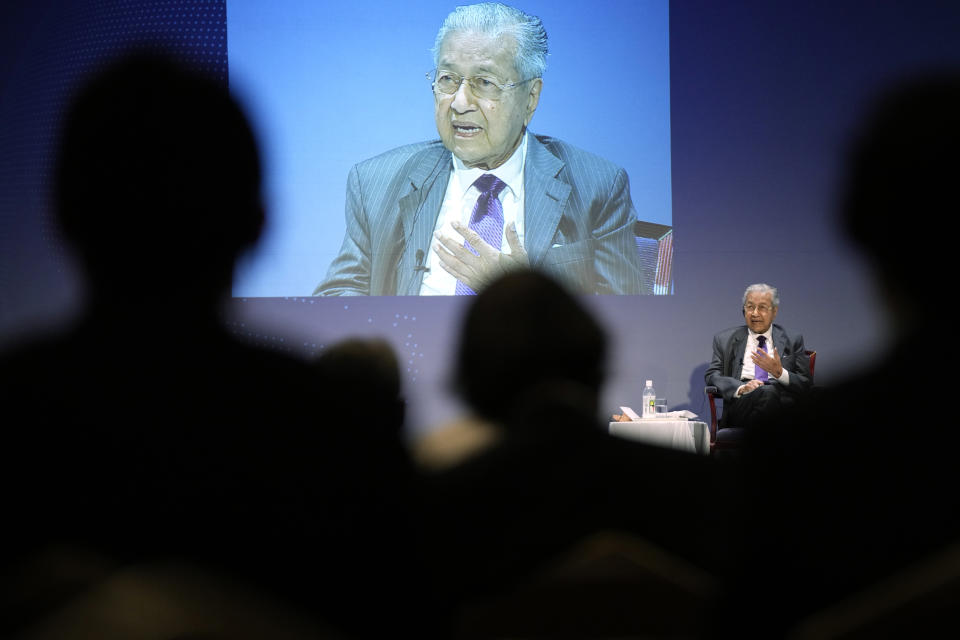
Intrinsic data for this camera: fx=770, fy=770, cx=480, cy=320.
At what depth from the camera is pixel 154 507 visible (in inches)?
21.3

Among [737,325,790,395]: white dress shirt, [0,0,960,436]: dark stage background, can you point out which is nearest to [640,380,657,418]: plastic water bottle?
[0,0,960,436]: dark stage background

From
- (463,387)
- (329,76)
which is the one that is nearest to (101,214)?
(463,387)

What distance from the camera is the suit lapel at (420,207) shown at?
5.67 m

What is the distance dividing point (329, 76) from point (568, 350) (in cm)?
535

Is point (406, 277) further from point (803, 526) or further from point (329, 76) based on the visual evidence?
point (803, 526)

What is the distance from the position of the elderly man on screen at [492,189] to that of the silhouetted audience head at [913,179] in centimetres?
488

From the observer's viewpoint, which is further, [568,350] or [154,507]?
[568,350]

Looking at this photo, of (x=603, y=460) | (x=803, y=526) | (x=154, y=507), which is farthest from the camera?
(x=603, y=460)

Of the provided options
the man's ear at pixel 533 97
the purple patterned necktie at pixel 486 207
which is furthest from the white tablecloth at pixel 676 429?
the man's ear at pixel 533 97

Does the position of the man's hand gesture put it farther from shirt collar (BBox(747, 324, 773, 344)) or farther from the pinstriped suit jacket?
shirt collar (BBox(747, 324, 773, 344))

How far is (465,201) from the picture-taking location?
564cm

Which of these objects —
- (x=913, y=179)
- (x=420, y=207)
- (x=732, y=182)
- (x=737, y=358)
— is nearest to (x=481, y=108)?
(x=420, y=207)

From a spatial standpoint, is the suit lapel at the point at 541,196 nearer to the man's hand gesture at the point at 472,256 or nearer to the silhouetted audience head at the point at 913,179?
the man's hand gesture at the point at 472,256

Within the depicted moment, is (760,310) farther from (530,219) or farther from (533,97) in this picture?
(533,97)
